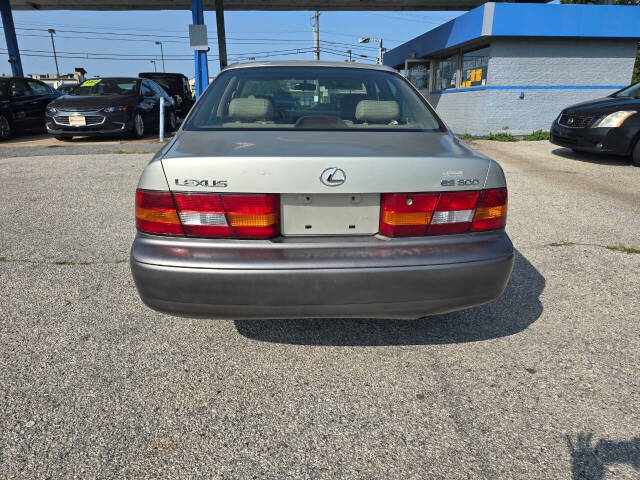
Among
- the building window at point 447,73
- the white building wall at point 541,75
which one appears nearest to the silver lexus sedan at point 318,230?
the white building wall at point 541,75

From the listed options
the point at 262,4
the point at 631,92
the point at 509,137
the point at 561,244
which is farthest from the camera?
the point at 262,4

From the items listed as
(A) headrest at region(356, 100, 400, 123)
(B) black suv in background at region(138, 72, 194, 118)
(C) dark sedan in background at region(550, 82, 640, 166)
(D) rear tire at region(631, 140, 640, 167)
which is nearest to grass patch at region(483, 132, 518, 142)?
(C) dark sedan in background at region(550, 82, 640, 166)

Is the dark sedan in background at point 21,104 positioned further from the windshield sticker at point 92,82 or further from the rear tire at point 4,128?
the windshield sticker at point 92,82

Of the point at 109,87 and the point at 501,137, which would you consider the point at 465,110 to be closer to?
the point at 501,137

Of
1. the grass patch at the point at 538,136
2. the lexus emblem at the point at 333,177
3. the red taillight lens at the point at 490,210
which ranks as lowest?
the grass patch at the point at 538,136

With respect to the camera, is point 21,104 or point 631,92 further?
point 21,104

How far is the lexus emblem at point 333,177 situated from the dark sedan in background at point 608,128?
24.5 feet

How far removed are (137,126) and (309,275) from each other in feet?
33.9

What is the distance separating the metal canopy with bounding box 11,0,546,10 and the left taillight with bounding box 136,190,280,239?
1872cm

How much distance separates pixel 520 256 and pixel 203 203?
9.36 feet

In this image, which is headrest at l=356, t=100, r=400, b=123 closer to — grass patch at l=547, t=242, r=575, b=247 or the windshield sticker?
grass patch at l=547, t=242, r=575, b=247

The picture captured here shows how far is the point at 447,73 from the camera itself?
15461mm

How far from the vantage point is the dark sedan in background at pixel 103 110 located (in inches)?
393

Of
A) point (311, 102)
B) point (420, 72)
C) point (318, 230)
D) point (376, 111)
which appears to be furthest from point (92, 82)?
point (420, 72)
